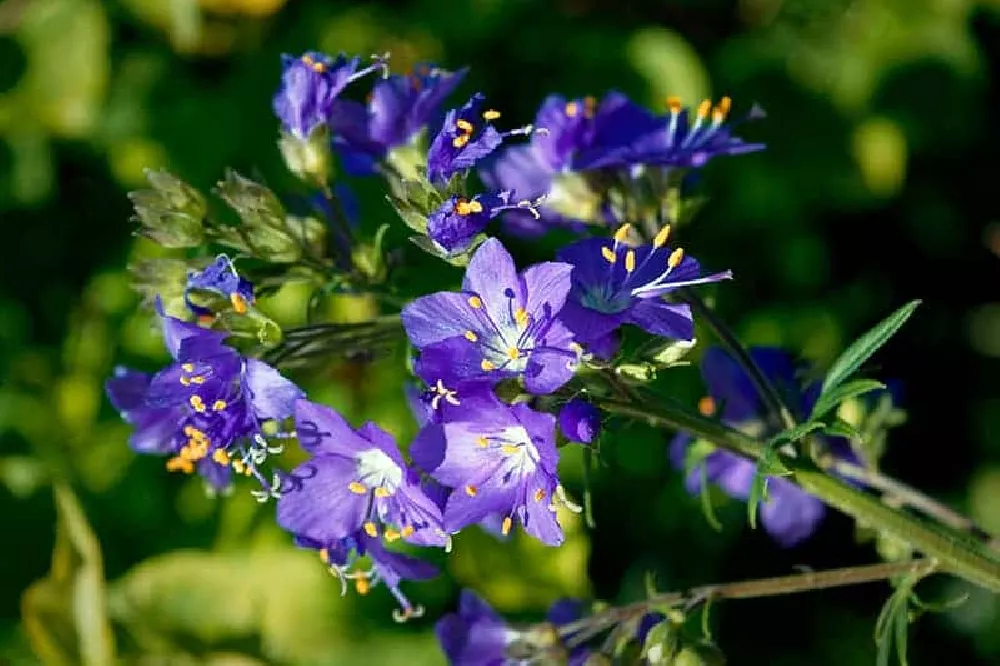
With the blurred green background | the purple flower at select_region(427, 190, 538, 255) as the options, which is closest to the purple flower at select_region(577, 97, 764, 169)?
the purple flower at select_region(427, 190, 538, 255)

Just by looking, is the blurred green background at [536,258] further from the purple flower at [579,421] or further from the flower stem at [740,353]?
the purple flower at [579,421]

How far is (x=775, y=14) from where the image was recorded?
3975 millimetres

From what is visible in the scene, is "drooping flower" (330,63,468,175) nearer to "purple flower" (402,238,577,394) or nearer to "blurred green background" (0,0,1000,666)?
"purple flower" (402,238,577,394)

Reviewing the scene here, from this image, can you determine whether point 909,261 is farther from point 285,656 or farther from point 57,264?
point 57,264

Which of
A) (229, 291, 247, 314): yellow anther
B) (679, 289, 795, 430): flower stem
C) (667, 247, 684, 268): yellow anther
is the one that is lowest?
(679, 289, 795, 430): flower stem

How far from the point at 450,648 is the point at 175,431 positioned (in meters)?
0.66

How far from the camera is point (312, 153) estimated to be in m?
2.22

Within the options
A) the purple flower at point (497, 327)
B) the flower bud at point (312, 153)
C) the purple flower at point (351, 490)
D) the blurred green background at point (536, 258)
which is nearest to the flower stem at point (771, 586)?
the purple flower at point (351, 490)

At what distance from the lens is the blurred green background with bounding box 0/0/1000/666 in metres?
3.32

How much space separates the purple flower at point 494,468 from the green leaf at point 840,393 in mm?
432

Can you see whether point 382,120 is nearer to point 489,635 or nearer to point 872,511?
point 489,635

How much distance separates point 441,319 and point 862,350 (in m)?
0.65

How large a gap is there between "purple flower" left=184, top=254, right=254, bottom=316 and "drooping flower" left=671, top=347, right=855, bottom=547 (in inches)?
35.5

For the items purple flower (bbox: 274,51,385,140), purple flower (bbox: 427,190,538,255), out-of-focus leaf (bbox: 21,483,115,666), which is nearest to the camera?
purple flower (bbox: 427,190,538,255)
